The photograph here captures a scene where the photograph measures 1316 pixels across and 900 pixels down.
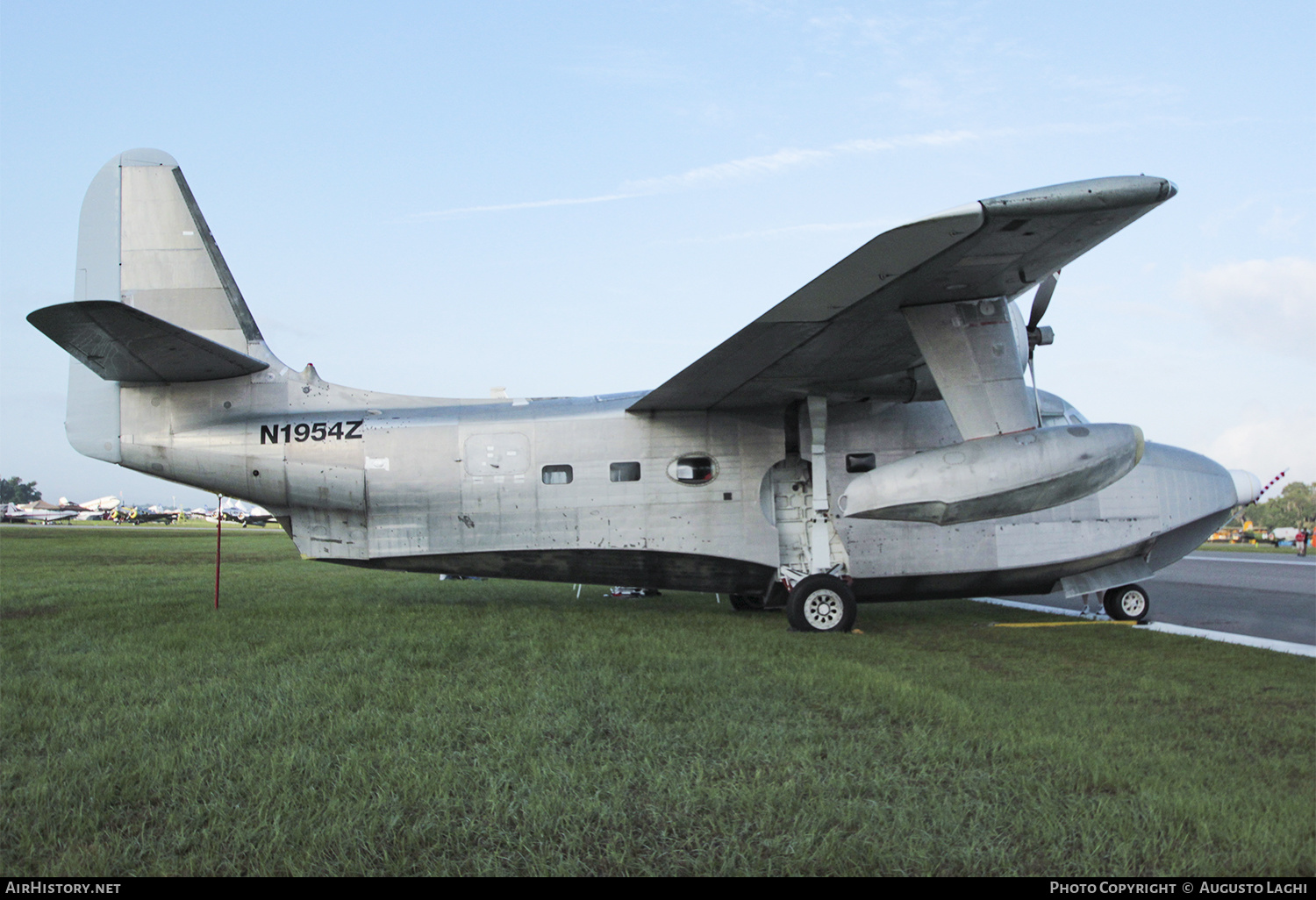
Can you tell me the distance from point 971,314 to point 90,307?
28.7 feet

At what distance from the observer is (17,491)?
5640 inches

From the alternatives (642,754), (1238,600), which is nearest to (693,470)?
(642,754)

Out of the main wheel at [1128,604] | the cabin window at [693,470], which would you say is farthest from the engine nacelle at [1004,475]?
the main wheel at [1128,604]

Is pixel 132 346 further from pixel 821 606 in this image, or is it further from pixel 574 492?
pixel 821 606

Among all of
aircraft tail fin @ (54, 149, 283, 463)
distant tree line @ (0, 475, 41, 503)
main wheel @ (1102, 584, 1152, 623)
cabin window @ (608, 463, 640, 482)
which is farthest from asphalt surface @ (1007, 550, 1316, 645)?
distant tree line @ (0, 475, 41, 503)

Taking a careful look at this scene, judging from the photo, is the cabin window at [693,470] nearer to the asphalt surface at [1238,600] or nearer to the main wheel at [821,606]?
the main wheel at [821,606]

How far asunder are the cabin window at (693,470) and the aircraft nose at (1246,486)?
23.8 ft

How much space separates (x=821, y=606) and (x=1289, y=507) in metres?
142

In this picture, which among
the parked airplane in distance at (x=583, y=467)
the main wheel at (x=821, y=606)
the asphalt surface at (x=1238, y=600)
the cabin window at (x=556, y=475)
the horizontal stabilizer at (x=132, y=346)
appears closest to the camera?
the horizontal stabilizer at (x=132, y=346)

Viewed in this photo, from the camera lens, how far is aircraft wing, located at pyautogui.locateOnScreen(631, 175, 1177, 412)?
5969 millimetres

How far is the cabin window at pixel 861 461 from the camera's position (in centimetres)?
1045

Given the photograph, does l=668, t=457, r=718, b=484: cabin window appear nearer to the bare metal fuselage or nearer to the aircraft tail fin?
the bare metal fuselage

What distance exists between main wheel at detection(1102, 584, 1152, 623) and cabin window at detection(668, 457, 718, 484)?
19.3 feet

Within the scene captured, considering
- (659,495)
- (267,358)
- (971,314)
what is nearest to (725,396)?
(659,495)
